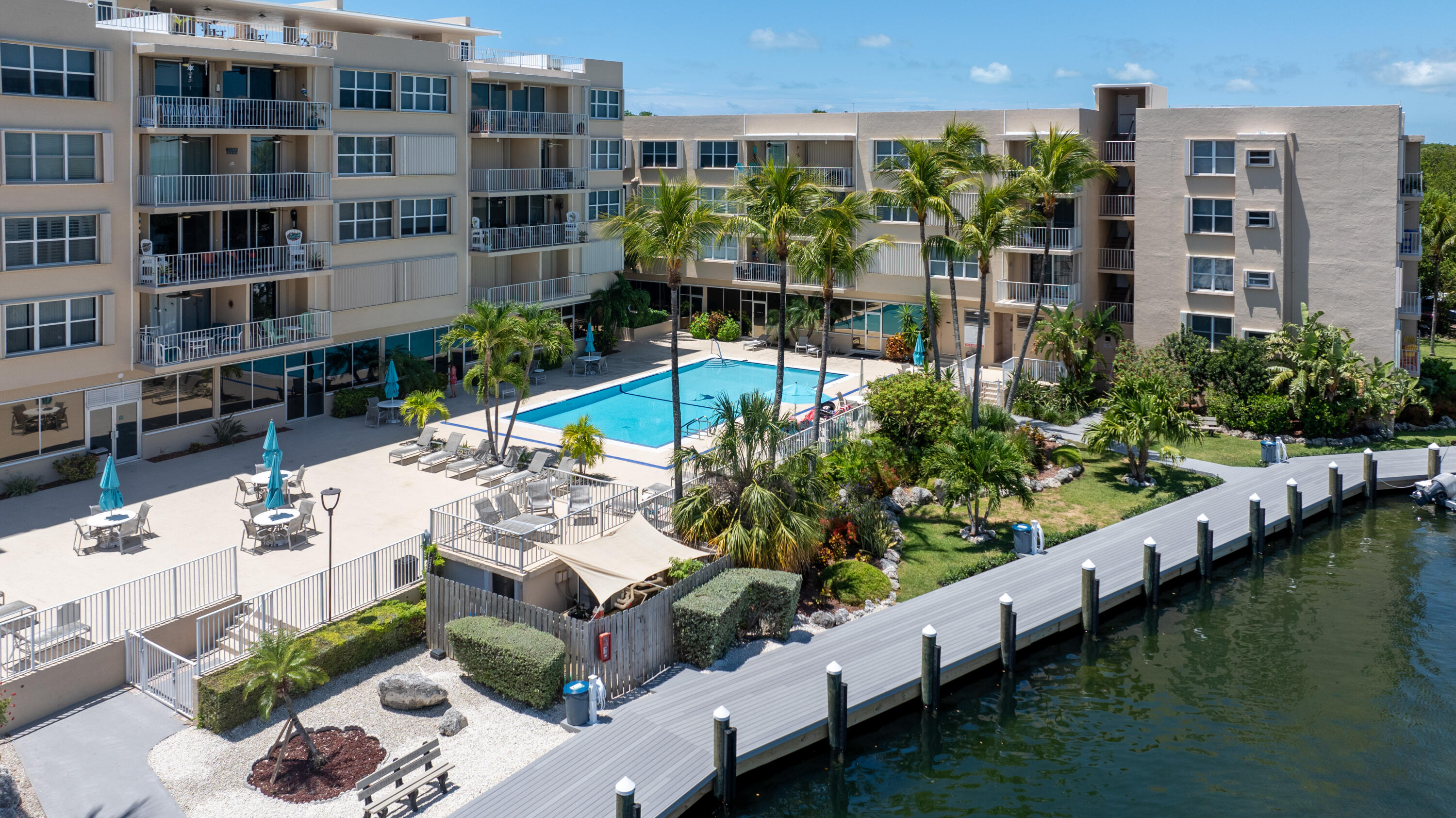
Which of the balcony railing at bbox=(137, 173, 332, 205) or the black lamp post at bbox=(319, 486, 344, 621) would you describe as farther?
the balcony railing at bbox=(137, 173, 332, 205)

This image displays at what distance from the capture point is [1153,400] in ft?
112

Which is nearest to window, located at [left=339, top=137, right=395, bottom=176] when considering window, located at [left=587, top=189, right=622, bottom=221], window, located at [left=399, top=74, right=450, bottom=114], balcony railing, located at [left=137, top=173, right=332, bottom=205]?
balcony railing, located at [left=137, top=173, right=332, bottom=205]

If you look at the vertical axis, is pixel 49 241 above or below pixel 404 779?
above

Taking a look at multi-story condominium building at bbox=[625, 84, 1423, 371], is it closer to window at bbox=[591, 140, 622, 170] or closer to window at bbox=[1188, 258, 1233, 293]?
window at bbox=[1188, 258, 1233, 293]

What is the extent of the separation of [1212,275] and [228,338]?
3251 centimetres

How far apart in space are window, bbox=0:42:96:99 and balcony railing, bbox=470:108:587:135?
14243mm

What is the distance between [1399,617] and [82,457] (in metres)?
32.2

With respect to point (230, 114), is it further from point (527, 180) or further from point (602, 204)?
point (602, 204)

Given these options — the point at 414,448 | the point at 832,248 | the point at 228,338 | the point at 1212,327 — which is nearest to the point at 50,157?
the point at 228,338

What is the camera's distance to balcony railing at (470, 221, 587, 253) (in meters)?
43.2

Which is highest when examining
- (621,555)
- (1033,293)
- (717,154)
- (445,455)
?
(717,154)

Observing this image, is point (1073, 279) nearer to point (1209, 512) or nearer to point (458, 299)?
point (1209, 512)

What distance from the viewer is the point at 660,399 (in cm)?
4316

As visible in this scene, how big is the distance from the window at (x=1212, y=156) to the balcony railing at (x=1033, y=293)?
5.89 m
